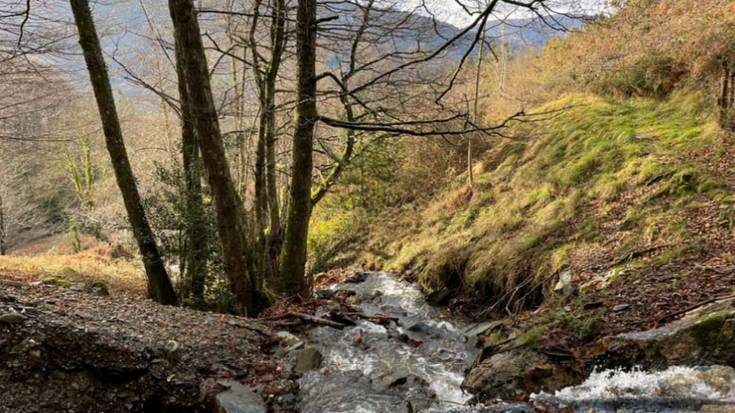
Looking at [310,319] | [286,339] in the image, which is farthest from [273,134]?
[286,339]

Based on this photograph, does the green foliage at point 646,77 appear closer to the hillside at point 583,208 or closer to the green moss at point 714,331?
the hillside at point 583,208

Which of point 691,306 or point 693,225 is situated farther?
point 693,225

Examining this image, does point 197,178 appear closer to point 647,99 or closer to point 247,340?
point 247,340

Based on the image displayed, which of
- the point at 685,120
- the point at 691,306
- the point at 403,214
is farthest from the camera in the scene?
the point at 403,214

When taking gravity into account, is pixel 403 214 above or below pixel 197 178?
below

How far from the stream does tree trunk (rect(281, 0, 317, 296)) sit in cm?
116

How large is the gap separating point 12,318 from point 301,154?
10.9 ft

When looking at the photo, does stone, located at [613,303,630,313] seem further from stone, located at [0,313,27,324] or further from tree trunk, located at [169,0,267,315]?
stone, located at [0,313,27,324]

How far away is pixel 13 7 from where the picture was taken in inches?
245

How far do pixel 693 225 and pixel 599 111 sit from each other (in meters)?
6.40

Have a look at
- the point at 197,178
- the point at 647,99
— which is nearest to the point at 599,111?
the point at 647,99

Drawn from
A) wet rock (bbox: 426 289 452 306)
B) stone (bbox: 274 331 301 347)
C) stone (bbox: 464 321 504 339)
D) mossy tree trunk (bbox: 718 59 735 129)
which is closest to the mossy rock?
stone (bbox: 274 331 301 347)

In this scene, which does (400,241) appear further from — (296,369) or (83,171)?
(83,171)

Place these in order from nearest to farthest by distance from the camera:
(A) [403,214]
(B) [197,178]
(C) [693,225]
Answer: (C) [693,225]
(B) [197,178]
(A) [403,214]
